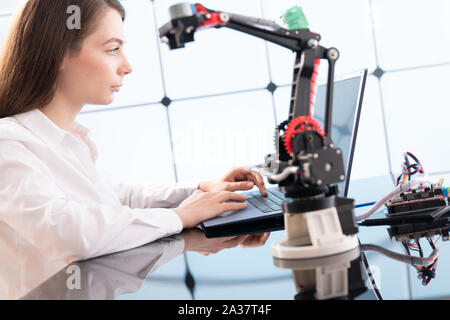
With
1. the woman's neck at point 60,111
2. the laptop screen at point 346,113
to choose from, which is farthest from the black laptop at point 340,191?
the woman's neck at point 60,111

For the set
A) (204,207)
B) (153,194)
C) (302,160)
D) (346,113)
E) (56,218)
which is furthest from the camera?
(153,194)

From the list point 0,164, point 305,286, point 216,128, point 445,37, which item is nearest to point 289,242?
point 305,286

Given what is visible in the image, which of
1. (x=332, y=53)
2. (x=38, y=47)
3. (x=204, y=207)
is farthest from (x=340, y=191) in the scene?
(x=38, y=47)

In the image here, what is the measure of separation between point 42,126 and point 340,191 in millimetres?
550

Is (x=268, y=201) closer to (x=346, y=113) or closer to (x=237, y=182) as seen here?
(x=237, y=182)

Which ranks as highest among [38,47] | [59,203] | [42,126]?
[38,47]

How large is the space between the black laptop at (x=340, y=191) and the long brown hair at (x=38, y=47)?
405 mm

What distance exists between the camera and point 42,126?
3.01ft

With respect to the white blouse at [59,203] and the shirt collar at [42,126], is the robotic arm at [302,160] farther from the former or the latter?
the shirt collar at [42,126]

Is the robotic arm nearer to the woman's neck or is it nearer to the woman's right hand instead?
the woman's right hand

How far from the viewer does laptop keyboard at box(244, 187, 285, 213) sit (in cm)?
87
